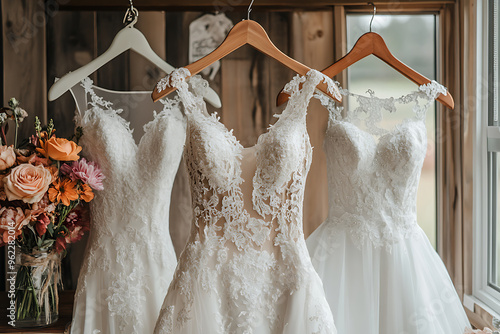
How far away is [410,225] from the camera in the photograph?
168 cm

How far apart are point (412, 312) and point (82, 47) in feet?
5.60

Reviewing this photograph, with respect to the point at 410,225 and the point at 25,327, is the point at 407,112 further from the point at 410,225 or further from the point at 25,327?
the point at 25,327

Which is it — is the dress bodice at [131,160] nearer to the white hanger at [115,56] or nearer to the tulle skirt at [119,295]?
the white hanger at [115,56]

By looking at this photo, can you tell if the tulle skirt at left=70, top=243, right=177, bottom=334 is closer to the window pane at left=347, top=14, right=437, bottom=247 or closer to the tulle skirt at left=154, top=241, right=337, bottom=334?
the tulle skirt at left=154, top=241, right=337, bottom=334

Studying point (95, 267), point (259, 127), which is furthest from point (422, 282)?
point (95, 267)

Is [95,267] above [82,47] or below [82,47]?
below

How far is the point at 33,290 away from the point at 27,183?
1.29 feet

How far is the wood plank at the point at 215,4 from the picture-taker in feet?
6.77

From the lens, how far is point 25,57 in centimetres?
208

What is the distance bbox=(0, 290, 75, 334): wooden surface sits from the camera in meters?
1.57

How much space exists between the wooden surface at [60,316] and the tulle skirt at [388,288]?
0.90 meters

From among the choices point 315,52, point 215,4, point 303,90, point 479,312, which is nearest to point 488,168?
point 479,312

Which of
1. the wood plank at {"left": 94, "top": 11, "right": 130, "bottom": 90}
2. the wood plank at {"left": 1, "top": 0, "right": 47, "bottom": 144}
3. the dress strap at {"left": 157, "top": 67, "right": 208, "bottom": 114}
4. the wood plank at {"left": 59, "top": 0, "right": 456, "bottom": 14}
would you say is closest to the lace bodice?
the dress strap at {"left": 157, "top": 67, "right": 208, "bottom": 114}

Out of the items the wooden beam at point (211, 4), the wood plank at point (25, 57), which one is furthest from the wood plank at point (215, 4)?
the wood plank at point (25, 57)
